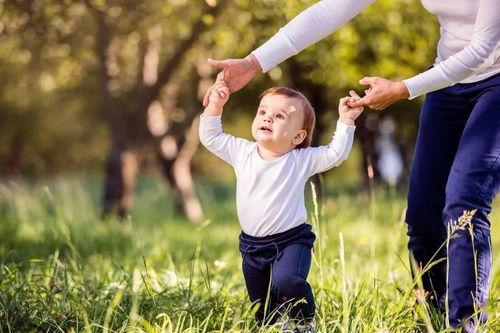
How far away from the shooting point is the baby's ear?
295cm

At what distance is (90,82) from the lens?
1383 centimetres

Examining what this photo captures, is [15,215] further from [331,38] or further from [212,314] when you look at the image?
[212,314]

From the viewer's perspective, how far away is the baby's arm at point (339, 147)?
9.22ft

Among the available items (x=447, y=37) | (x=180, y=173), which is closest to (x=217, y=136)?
(x=447, y=37)

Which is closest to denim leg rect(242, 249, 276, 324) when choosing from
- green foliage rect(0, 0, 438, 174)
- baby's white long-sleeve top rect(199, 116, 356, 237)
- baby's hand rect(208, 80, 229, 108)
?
baby's white long-sleeve top rect(199, 116, 356, 237)

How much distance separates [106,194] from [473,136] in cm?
666

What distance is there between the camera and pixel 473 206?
8.87 ft

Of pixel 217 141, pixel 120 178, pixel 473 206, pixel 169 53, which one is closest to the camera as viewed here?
pixel 473 206

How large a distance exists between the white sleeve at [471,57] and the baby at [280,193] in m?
0.27

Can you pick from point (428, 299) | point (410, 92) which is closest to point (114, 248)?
point (428, 299)

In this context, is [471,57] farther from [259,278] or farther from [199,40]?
[199,40]

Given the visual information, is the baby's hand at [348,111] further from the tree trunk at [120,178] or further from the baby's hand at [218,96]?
the tree trunk at [120,178]

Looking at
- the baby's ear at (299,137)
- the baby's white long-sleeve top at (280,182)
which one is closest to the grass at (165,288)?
the baby's white long-sleeve top at (280,182)

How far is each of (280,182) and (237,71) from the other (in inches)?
20.3
